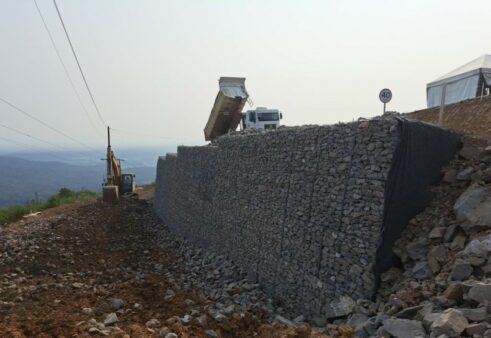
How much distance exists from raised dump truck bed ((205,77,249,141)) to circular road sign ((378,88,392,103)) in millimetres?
9725

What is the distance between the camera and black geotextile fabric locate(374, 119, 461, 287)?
23.1 ft

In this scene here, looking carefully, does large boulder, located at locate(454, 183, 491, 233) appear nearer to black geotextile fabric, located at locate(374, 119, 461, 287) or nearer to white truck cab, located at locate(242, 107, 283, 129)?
black geotextile fabric, located at locate(374, 119, 461, 287)

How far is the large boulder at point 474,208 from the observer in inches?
257

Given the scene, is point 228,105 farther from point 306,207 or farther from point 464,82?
point 306,207

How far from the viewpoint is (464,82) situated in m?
19.1

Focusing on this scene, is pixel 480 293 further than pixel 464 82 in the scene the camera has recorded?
No

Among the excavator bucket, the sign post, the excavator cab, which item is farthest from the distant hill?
the sign post

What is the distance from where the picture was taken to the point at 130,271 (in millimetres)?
13062

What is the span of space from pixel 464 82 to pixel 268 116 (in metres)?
9.50

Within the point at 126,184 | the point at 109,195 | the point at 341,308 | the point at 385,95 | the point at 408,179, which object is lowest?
the point at 341,308

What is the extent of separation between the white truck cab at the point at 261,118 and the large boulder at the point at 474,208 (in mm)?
15828

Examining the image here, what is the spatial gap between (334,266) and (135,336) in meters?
3.61

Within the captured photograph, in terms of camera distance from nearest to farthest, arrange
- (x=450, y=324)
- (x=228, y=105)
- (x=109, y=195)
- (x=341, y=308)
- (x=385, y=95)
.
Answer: (x=450, y=324) → (x=341, y=308) → (x=385, y=95) → (x=228, y=105) → (x=109, y=195)

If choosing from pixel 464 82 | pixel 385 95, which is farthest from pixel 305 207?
pixel 464 82
